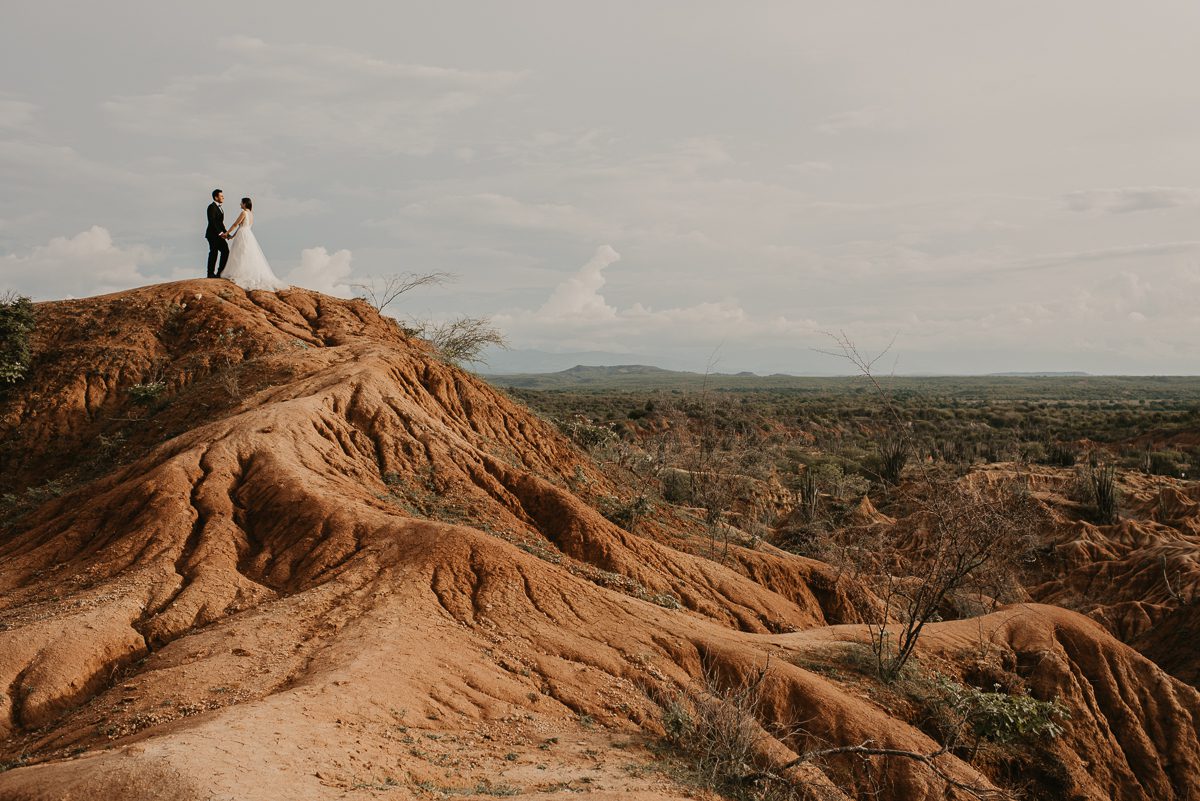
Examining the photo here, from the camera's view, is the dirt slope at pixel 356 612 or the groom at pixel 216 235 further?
the groom at pixel 216 235

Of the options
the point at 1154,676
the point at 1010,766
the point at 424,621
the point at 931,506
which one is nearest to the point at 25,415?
the point at 424,621

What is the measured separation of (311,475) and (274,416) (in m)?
2.11

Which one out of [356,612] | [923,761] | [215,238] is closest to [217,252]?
[215,238]

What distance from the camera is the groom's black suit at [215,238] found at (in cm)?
2027

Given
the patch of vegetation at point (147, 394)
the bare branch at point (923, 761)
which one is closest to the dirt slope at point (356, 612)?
the patch of vegetation at point (147, 394)

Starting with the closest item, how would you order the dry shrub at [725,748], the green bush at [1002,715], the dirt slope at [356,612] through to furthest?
the dirt slope at [356,612] < the dry shrub at [725,748] < the green bush at [1002,715]

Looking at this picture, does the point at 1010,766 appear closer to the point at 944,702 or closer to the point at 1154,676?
the point at 944,702

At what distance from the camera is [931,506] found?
13164 millimetres

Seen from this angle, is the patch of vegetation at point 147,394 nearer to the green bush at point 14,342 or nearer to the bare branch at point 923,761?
the green bush at point 14,342

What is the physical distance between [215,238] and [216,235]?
0.54 ft

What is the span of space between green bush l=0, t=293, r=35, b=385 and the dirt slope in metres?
0.44

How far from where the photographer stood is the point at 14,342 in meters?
20.4

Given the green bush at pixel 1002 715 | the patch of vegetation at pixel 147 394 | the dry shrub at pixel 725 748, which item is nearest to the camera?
the dry shrub at pixel 725 748

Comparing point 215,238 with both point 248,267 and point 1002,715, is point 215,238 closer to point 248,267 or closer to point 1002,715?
point 248,267
